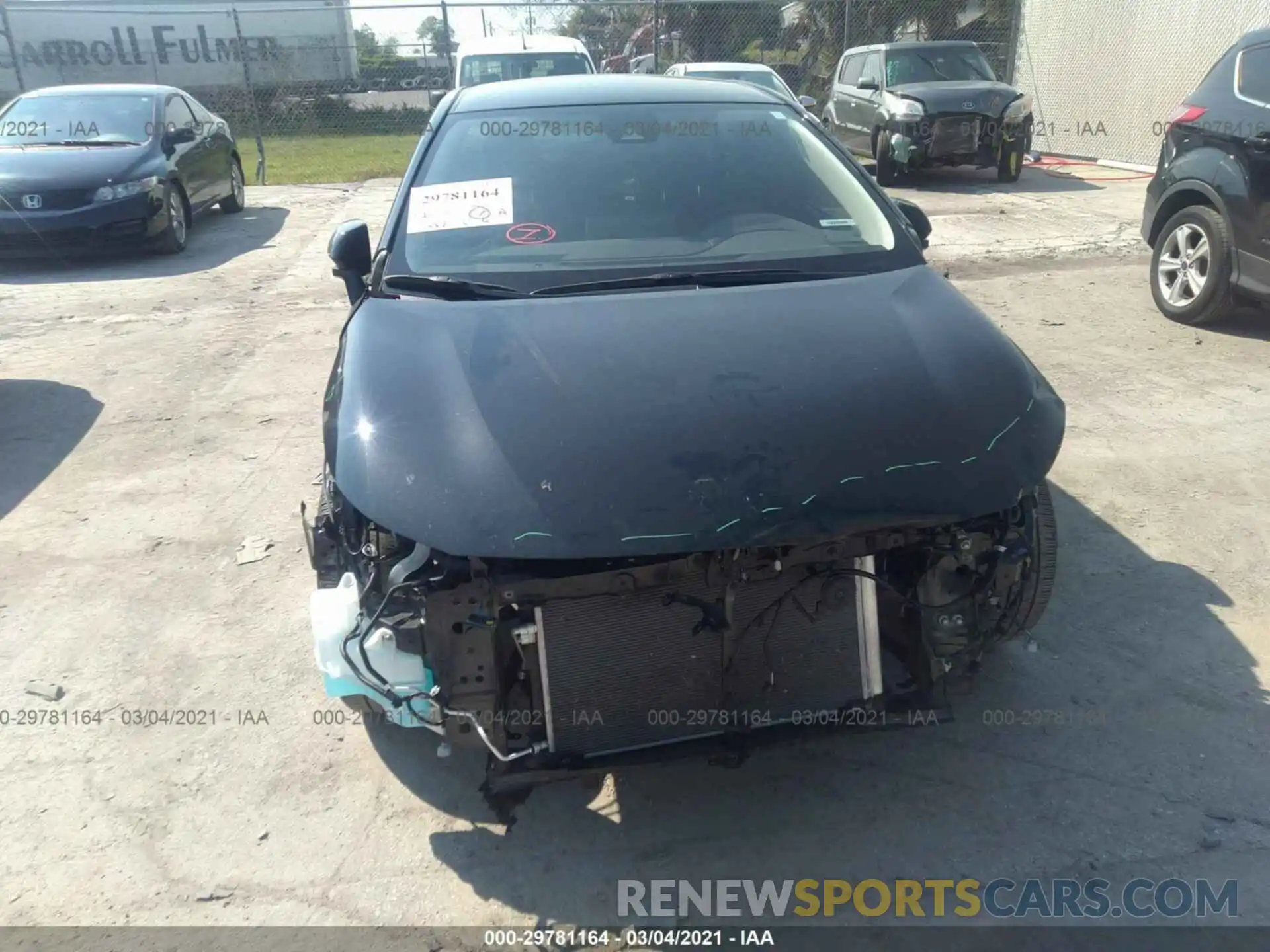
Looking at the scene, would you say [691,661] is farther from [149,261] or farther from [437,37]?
[437,37]

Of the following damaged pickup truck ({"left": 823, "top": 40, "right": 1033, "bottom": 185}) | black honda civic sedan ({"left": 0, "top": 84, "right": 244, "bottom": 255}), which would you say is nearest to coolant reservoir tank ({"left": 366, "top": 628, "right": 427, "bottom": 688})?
black honda civic sedan ({"left": 0, "top": 84, "right": 244, "bottom": 255})

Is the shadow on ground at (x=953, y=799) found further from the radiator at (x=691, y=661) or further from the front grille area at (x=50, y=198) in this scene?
the front grille area at (x=50, y=198)

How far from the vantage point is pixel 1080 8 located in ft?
48.8

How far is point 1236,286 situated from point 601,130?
4.46 m

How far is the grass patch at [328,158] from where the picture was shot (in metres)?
14.4

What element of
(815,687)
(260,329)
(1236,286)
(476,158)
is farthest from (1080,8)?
(815,687)

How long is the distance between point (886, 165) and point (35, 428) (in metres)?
9.85

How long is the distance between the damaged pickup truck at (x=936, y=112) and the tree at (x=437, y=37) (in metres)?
7.04

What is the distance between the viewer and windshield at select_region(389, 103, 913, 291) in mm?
3143

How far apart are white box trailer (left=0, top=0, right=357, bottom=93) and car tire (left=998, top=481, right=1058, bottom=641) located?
22.4 meters

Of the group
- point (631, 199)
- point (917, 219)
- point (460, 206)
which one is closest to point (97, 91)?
point (460, 206)

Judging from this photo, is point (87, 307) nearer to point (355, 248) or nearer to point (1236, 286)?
point (355, 248)

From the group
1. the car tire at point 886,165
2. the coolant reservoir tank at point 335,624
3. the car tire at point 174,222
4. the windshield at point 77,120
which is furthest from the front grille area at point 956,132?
the coolant reservoir tank at point 335,624

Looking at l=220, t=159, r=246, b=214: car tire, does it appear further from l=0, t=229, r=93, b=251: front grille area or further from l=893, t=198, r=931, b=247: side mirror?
l=893, t=198, r=931, b=247: side mirror
